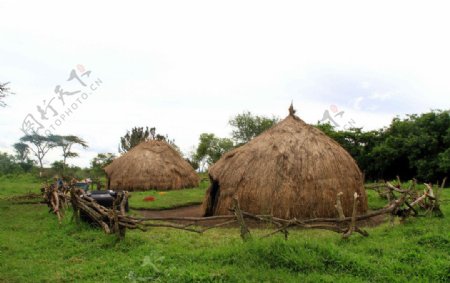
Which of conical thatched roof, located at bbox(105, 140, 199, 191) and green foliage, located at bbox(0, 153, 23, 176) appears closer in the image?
conical thatched roof, located at bbox(105, 140, 199, 191)

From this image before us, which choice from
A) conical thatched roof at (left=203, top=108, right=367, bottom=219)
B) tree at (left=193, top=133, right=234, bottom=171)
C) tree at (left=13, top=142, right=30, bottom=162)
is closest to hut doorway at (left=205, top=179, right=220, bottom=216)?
conical thatched roof at (left=203, top=108, right=367, bottom=219)

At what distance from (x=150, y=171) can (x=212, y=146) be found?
19.6 m

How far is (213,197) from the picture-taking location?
1232 cm

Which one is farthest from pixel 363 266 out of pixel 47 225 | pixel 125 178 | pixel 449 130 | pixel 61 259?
pixel 125 178

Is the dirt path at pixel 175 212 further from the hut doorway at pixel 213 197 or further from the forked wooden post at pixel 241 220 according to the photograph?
the forked wooden post at pixel 241 220

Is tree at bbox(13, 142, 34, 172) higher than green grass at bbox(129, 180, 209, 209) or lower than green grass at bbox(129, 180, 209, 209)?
higher

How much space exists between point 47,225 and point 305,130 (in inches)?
298

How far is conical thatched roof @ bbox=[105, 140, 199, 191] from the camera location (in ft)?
69.4

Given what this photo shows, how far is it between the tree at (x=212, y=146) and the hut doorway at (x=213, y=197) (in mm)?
27513

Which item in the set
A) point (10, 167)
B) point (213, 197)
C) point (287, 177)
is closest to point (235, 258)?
point (287, 177)

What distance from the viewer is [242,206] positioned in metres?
10.8

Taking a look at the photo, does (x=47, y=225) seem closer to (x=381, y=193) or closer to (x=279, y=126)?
(x=279, y=126)

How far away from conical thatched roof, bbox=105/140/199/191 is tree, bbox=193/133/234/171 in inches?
666

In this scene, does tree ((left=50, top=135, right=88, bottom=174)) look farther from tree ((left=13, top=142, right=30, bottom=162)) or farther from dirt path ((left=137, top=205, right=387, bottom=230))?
dirt path ((left=137, top=205, right=387, bottom=230))
